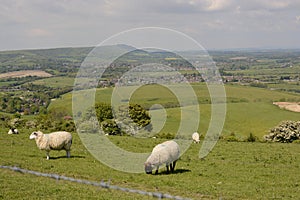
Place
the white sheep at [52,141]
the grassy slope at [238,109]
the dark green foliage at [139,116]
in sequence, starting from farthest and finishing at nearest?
the grassy slope at [238,109]
the dark green foliage at [139,116]
the white sheep at [52,141]

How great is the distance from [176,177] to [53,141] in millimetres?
8958

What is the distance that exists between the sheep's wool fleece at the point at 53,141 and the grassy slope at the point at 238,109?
4410 centimetres

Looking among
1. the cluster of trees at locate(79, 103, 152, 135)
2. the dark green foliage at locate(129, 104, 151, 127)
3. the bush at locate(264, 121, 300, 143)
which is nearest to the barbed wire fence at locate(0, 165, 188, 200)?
the cluster of trees at locate(79, 103, 152, 135)

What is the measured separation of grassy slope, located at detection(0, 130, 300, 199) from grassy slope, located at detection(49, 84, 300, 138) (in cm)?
3857

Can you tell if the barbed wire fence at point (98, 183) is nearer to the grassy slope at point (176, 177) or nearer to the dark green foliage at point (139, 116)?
the grassy slope at point (176, 177)

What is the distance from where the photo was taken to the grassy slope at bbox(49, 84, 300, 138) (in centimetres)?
8150

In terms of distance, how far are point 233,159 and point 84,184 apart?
50.0ft

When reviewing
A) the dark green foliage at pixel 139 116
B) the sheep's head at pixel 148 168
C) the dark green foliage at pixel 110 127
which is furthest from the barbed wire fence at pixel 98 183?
the dark green foliage at pixel 139 116

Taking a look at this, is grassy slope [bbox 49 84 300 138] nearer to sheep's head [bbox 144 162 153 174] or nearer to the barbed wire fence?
sheep's head [bbox 144 162 153 174]

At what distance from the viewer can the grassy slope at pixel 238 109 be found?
81.5 m

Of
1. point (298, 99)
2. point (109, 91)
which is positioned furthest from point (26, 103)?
point (298, 99)

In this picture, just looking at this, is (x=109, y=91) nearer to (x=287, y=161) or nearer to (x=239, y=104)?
(x=239, y=104)

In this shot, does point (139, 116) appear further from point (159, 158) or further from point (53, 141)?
point (159, 158)

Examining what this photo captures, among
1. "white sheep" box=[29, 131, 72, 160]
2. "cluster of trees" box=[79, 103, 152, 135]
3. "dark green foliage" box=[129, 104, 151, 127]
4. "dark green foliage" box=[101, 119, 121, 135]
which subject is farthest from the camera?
"dark green foliage" box=[129, 104, 151, 127]
